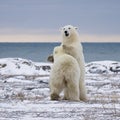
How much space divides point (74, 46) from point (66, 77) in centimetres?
86

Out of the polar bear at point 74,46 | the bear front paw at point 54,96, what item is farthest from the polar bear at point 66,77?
the polar bear at point 74,46

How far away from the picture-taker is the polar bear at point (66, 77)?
11141 mm

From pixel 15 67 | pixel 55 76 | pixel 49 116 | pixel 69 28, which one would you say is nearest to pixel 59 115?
pixel 49 116

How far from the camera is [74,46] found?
11594 millimetres

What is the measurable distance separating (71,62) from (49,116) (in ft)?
9.43

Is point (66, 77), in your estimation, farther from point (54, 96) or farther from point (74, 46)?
point (74, 46)

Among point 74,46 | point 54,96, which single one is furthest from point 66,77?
point 74,46

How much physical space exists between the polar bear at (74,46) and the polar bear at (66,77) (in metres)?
0.28

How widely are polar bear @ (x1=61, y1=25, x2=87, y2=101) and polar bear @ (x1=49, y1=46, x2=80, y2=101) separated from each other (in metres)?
0.28

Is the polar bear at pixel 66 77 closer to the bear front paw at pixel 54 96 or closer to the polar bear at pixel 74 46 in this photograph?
the bear front paw at pixel 54 96

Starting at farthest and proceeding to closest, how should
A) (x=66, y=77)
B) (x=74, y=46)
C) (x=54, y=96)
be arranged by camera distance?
1. (x=74, y=46)
2. (x=54, y=96)
3. (x=66, y=77)

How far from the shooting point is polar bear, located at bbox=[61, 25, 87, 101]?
1158cm

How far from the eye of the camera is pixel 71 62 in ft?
36.7

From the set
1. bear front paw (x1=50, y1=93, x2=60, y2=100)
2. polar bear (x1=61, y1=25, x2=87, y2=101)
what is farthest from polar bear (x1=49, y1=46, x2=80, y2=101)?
polar bear (x1=61, y1=25, x2=87, y2=101)
